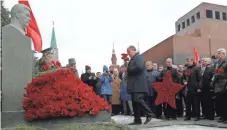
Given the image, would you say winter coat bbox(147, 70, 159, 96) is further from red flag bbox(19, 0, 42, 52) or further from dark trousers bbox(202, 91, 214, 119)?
red flag bbox(19, 0, 42, 52)

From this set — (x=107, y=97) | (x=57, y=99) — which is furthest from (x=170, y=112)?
(x=57, y=99)

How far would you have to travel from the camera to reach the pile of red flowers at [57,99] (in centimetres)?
657

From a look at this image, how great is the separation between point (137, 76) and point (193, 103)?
2.36m

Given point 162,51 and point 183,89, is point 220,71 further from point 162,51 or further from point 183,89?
point 162,51

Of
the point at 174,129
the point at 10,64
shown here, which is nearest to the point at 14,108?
the point at 10,64

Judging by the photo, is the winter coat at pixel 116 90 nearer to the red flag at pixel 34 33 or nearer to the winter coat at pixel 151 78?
the winter coat at pixel 151 78

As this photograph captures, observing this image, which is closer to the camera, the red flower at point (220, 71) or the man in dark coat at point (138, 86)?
the man in dark coat at point (138, 86)

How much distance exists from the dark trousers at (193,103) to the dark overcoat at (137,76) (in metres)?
2.04

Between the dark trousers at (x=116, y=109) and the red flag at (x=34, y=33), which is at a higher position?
the red flag at (x=34, y=33)

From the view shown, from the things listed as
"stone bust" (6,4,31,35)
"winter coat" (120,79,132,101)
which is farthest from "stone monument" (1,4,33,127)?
"winter coat" (120,79,132,101)

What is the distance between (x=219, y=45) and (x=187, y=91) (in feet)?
163

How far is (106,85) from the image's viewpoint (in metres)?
12.2

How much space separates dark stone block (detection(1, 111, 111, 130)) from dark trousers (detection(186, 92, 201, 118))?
3.39 meters

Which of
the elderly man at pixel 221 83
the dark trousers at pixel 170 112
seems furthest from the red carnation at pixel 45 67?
the elderly man at pixel 221 83
